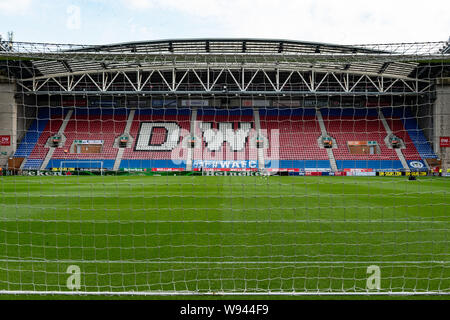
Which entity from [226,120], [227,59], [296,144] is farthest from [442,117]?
[296,144]

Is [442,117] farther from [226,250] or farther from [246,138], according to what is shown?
[246,138]

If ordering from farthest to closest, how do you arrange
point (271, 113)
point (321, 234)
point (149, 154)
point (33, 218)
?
1. point (149, 154)
2. point (271, 113)
3. point (33, 218)
4. point (321, 234)

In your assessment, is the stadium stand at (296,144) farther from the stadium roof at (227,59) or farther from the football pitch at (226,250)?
the football pitch at (226,250)

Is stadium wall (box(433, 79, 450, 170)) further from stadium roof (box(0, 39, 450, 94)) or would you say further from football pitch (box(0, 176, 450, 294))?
football pitch (box(0, 176, 450, 294))

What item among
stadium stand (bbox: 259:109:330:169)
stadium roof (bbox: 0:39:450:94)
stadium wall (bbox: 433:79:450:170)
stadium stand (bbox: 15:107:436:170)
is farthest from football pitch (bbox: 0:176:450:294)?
stadium stand (bbox: 259:109:330:169)

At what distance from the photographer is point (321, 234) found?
6902 mm

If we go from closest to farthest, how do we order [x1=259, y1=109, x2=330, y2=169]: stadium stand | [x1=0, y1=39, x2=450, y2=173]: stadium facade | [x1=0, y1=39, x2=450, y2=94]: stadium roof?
[x1=0, y1=39, x2=450, y2=94]: stadium roof < [x1=0, y1=39, x2=450, y2=173]: stadium facade < [x1=259, y1=109, x2=330, y2=169]: stadium stand

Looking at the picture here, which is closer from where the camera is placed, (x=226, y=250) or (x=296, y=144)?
(x=226, y=250)

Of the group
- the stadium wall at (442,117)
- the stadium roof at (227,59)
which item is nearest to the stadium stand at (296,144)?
the stadium roof at (227,59)

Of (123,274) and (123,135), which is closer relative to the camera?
(123,274)

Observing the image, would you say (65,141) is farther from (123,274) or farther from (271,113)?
(123,274)

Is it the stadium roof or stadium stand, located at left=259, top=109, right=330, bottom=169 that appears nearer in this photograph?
the stadium roof
